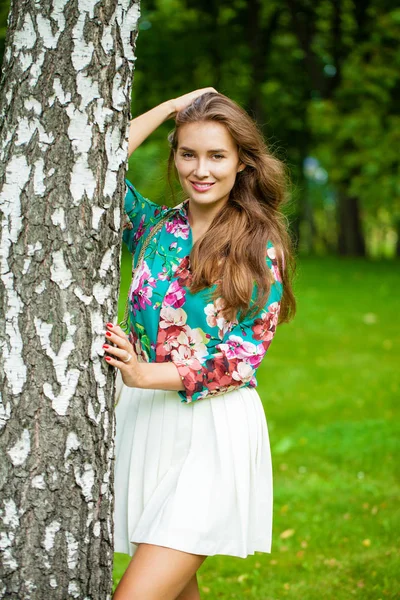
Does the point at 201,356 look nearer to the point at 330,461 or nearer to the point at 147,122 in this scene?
the point at 147,122

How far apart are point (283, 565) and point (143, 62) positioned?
18.3 m

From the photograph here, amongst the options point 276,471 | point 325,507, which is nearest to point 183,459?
point 325,507

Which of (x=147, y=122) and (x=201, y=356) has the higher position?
(x=147, y=122)

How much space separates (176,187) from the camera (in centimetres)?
361

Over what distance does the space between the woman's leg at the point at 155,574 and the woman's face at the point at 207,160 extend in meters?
1.29

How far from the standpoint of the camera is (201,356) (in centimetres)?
292

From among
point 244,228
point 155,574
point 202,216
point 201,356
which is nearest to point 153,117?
point 202,216

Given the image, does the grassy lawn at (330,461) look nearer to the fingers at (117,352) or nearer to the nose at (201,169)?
the fingers at (117,352)

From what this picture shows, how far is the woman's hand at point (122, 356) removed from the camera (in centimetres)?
263

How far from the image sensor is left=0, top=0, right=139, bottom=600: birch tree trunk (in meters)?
2.52

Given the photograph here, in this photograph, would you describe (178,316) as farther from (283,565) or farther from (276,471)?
(276,471)

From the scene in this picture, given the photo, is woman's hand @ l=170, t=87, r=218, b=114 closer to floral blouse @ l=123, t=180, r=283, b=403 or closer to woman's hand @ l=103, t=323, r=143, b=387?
floral blouse @ l=123, t=180, r=283, b=403

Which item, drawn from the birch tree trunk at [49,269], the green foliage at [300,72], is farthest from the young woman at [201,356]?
the green foliage at [300,72]

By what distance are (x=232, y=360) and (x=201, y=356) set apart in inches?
5.4
